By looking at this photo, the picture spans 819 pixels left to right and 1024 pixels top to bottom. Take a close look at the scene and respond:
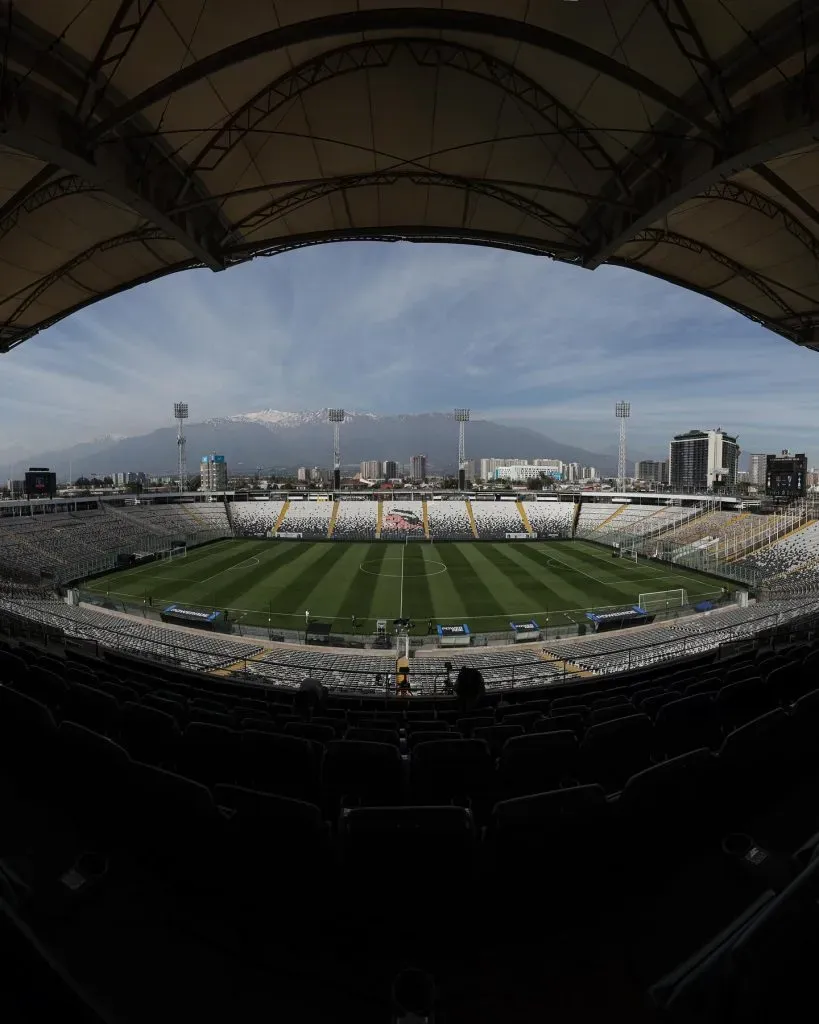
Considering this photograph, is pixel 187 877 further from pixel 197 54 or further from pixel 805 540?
pixel 805 540

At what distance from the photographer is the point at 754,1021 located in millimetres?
1132

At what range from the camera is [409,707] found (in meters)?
8.59

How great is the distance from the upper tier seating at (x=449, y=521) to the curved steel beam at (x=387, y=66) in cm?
4978

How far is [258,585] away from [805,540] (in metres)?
45.6

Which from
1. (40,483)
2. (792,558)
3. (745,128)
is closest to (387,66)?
(745,128)

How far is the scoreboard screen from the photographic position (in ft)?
186

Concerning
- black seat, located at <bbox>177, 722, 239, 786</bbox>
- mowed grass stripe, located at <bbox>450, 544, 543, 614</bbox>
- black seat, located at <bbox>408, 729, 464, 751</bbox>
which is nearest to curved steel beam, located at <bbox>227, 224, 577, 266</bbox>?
black seat, located at <bbox>408, 729, 464, 751</bbox>

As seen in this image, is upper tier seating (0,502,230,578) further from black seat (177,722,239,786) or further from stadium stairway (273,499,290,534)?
black seat (177,722,239,786)

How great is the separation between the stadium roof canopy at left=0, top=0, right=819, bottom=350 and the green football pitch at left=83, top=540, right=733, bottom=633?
1955 cm

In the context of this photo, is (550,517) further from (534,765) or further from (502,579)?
(534,765)

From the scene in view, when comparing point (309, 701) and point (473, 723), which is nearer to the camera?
point (473, 723)

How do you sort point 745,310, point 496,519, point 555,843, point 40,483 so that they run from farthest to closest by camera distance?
point 496,519, point 40,483, point 745,310, point 555,843

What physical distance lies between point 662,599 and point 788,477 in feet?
108

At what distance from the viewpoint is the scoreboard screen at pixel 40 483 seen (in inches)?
2227
